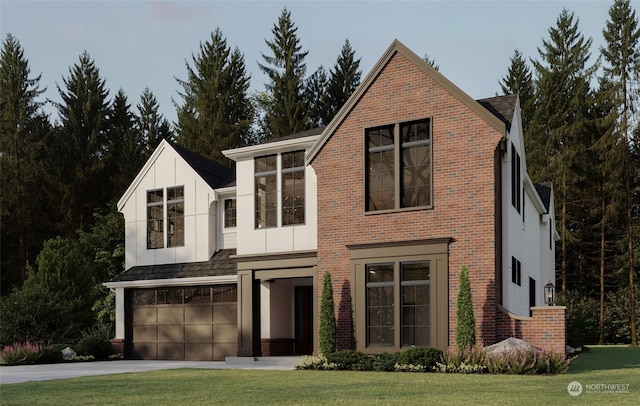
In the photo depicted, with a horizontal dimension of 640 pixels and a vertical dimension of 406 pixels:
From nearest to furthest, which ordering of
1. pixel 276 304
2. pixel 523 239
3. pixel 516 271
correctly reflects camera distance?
pixel 516 271
pixel 523 239
pixel 276 304

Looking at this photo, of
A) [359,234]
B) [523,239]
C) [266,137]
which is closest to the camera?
[359,234]

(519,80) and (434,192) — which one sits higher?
(519,80)

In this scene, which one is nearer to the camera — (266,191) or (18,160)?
(266,191)

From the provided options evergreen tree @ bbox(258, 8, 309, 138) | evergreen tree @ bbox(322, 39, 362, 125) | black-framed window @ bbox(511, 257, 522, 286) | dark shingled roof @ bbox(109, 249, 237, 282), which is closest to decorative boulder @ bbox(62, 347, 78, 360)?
dark shingled roof @ bbox(109, 249, 237, 282)

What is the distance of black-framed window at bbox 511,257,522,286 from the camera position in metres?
20.3

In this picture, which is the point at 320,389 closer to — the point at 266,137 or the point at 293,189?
the point at 293,189

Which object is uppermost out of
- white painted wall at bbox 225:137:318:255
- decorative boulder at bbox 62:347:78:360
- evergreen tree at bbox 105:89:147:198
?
evergreen tree at bbox 105:89:147:198

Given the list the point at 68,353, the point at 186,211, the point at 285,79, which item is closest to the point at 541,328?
the point at 186,211

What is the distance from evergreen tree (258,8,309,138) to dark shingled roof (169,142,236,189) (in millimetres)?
18557

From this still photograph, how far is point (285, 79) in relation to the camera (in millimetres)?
48000

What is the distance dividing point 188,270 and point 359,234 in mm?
7566

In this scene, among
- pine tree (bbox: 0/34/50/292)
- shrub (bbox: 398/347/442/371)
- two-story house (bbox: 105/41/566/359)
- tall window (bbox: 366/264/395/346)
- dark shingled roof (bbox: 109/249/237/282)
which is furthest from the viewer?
pine tree (bbox: 0/34/50/292)

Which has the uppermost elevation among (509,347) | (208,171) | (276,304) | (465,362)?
(208,171)

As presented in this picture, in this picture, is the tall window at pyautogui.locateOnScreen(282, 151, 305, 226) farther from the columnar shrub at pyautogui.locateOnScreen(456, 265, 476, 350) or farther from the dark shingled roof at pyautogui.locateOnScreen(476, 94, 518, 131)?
the columnar shrub at pyautogui.locateOnScreen(456, 265, 476, 350)
